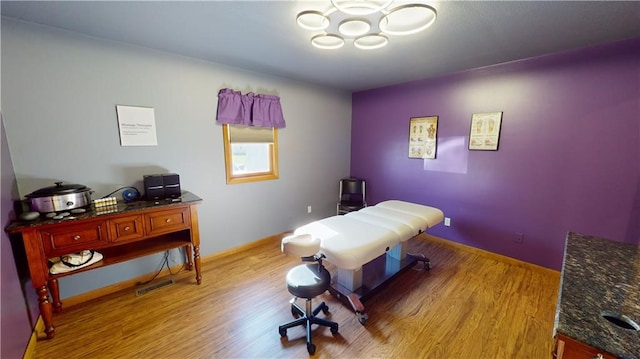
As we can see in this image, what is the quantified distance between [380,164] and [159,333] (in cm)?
346

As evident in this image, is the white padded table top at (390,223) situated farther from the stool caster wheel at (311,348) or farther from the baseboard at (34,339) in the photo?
the baseboard at (34,339)

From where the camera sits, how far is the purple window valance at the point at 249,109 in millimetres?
2818

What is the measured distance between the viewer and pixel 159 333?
1845 mm

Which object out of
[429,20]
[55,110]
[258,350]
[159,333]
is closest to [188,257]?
[159,333]

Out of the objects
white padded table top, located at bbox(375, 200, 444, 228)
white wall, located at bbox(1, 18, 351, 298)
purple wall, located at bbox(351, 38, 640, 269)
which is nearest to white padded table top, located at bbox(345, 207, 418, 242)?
white padded table top, located at bbox(375, 200, 444, 228)

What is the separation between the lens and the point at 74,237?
1774mm

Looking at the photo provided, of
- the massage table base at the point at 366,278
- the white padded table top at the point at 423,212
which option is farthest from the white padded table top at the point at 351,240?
the white padded table top at the point at 423,212

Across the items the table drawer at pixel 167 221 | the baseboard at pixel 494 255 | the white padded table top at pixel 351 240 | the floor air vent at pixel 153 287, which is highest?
the table drawer at pixel 167 221

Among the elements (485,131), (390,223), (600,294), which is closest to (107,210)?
(390,223)

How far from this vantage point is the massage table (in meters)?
1.87

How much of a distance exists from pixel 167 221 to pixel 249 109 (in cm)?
159

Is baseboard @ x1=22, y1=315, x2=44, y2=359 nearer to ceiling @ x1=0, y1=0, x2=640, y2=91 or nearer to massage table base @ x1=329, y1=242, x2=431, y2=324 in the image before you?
massage table base @ x1=329, y1=242, x2=431, y2=324

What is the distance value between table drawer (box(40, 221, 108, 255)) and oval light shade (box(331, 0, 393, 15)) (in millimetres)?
2305

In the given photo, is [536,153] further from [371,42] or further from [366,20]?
[366,20]
